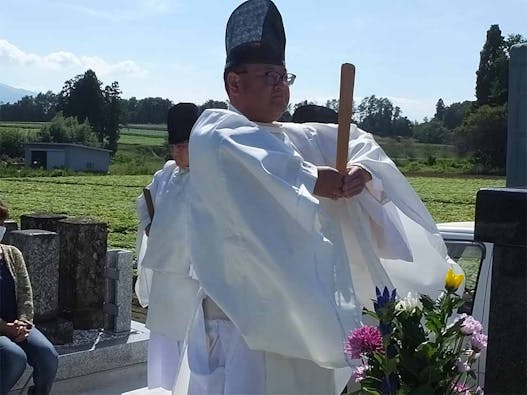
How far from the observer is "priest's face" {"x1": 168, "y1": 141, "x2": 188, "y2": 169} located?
4.64 metres

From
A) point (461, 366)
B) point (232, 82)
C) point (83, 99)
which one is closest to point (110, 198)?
point (83, 99)

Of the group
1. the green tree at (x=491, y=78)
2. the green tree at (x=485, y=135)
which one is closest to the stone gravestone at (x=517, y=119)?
the green tree at (x=491, y=78)

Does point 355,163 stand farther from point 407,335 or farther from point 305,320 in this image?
point 407,335

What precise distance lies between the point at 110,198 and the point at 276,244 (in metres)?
26.3

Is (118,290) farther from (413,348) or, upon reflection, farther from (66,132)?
(66,132)

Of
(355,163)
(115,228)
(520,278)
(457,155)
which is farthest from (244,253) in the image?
(457,155)

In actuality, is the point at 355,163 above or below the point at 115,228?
above

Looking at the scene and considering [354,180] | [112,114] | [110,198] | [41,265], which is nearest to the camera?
[354,180]

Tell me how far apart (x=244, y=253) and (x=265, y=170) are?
0.93 feet

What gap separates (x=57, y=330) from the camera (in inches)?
211

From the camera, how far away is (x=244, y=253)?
253cm

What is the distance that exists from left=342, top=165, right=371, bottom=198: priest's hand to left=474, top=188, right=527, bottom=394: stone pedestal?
1.36ft

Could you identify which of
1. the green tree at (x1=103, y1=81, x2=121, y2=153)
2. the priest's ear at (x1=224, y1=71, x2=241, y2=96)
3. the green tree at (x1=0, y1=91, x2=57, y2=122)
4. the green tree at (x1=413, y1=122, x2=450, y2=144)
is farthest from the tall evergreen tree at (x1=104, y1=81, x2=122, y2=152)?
the priest's ear at (x1=224, y1=71, x2=241, y2=96)

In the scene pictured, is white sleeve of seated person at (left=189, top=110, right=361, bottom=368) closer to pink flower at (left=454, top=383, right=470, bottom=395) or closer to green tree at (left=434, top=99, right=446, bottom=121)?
pink flower at (left=454, top=383, right=470, bottom=395)
